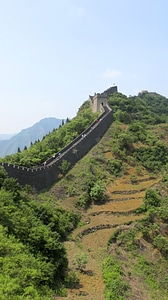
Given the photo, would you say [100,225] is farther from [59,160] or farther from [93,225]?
[59,160]

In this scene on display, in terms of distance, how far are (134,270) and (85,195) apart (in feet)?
38.6

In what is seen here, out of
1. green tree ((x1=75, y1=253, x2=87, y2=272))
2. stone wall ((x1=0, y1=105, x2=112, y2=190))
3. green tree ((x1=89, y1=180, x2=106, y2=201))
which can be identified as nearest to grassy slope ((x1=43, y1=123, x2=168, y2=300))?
green tree ((x1=75, y1=253, x2=87, y2=272))

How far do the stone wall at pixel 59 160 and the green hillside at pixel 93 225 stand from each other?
3.18 feet

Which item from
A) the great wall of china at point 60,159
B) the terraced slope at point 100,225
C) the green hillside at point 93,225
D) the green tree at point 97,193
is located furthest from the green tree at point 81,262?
the green tree at point 97,193

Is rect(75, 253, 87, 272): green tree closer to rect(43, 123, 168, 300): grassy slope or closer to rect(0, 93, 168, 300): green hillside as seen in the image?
rect(0, 93, 168, 300): green hillside

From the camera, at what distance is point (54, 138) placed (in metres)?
50.2

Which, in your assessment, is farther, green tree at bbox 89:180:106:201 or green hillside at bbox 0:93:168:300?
green tree at bbox 89:180:106:201

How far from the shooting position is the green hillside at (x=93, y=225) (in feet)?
59.5

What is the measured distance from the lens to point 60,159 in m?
38.8

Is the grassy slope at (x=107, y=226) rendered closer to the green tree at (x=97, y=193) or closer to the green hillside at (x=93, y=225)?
the green hillside at (x=93, y=225)

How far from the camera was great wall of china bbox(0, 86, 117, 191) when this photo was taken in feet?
103

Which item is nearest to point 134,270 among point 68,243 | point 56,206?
point 68,243

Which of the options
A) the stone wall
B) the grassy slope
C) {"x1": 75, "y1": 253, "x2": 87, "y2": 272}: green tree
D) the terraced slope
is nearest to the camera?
the terraced slope

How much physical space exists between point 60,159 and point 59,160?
0.34 metres
